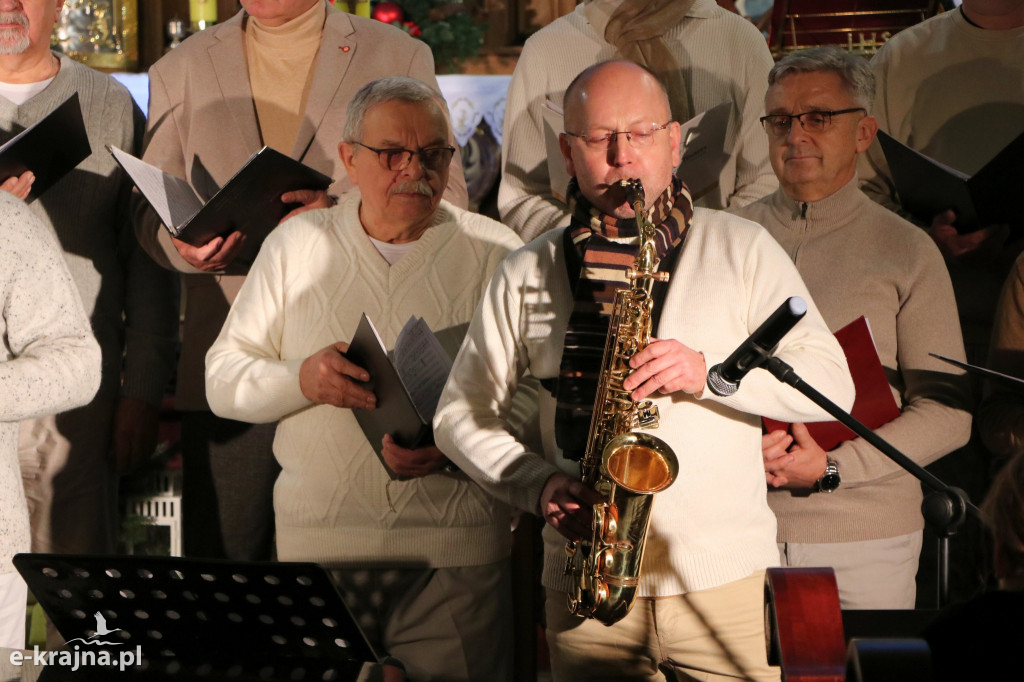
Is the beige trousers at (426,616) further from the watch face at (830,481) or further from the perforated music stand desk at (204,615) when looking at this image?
the watch face at (830,481)

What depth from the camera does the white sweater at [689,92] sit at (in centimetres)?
306

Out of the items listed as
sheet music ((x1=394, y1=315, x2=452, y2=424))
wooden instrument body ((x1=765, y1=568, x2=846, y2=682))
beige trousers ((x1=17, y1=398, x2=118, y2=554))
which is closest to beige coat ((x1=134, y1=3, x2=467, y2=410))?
beige trousers ((x1=17, y1=398, x2=118, y2=554))

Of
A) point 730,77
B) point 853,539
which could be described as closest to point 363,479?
point 853,539

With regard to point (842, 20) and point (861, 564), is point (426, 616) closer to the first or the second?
point (861, 564)

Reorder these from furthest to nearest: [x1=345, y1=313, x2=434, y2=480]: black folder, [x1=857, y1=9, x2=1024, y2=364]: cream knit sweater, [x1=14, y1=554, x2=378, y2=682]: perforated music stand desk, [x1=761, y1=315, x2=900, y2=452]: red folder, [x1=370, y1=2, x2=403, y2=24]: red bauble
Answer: [x1=370, y1=2, x2=403, y2=24]: red bauble, [x1=857, y1=9, x2=1024, y2=364]: cream knit sweater, [x1=761, y1=315, x2=900, y2=452]: red folder, [x1=345, y1=313, x2=434, y2=480]: black folder, [x1=14, y1=554, x2=378, y2=682]: perforated music stand desk

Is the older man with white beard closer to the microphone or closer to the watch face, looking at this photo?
the watch face

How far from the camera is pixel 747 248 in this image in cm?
213

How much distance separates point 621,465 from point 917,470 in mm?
461

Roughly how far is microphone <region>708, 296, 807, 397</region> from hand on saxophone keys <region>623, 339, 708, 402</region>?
0.06 metres

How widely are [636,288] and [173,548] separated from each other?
2.31 m

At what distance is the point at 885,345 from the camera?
263 centimetres

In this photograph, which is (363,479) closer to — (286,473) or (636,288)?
(286,473)

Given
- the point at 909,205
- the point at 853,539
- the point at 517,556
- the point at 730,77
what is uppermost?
the point at 730,77

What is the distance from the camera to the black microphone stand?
5.76ft
